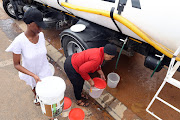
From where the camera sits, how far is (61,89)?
1.69 metres

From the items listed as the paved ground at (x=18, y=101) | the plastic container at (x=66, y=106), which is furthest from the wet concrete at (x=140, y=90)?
the plastic container at (x=66, y=106)

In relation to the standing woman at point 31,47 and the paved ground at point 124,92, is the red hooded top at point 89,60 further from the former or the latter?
the paved ground at point 124,92

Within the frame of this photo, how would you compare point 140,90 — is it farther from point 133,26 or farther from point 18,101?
point 18,101

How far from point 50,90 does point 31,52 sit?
1.96 feet

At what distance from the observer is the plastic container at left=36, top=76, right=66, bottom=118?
1.62 m

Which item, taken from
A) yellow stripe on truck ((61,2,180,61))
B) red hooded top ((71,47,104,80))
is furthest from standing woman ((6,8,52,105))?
yellow stripe on truck ((61,2,180,61))

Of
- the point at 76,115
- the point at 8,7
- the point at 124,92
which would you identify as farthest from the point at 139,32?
the point at 8,7

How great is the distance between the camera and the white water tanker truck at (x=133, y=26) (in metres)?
1.86

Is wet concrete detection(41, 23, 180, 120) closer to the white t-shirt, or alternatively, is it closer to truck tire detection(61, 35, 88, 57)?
truck tire detection(61, 35, 88, 57)

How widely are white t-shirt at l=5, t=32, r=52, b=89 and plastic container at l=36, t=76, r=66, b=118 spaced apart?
0.37 m

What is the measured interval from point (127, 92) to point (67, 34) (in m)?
2.01

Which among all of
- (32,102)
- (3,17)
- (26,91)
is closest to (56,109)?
(32,102)

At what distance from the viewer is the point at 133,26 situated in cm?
213

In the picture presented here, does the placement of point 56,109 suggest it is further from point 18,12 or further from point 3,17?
point 3,17
